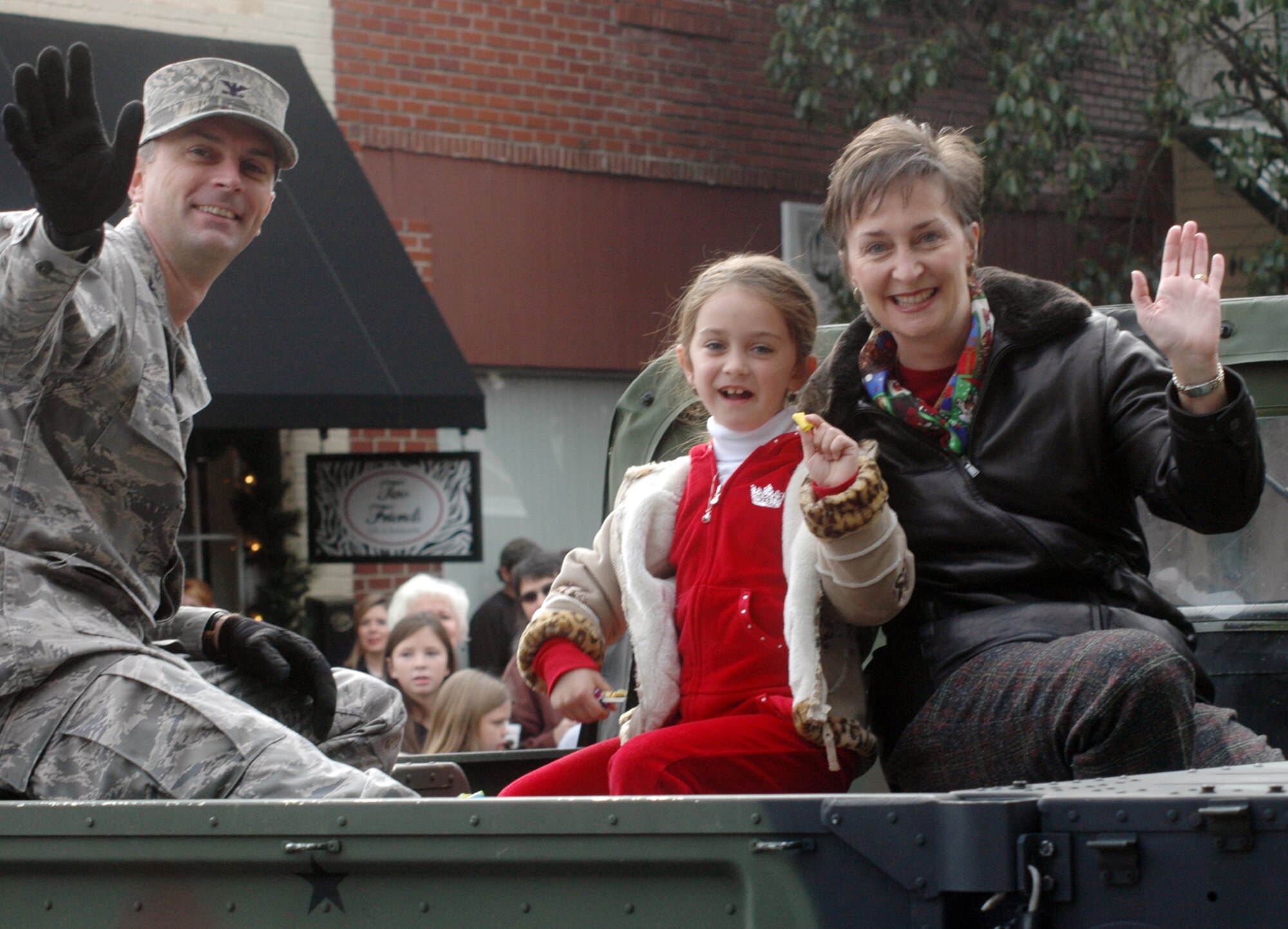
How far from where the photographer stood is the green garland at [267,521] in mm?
9984

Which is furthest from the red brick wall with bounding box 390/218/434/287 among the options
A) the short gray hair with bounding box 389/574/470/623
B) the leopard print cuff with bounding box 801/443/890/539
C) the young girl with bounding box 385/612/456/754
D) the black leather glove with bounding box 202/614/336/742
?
the leopard print cuff with bounding box 801/443/890/539

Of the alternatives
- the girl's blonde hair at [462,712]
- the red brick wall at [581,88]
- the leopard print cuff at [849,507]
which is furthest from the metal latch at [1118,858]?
the red brick wall at [581,88]

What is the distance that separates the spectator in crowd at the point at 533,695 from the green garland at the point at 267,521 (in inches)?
90.4

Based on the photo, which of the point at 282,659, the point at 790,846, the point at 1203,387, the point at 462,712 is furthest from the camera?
the point at 462,712

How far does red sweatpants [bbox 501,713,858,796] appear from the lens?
2.81m

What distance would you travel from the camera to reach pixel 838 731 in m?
2.87

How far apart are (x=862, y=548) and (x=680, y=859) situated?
77cm

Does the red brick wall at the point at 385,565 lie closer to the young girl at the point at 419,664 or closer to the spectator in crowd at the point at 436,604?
the spectator in crowd at the point at 436,604

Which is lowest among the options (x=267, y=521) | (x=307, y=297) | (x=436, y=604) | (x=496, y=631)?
(x=496, y=631)

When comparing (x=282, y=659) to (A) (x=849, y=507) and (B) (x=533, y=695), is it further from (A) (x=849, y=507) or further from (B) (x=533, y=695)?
(B) (x=533, y=695)

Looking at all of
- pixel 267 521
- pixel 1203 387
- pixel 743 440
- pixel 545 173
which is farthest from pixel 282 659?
pixel 545 173

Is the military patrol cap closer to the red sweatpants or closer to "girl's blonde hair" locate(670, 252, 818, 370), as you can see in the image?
"girl's blonde hair" locate(670, 252, 818, 370)

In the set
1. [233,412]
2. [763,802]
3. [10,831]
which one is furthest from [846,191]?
[233,412]

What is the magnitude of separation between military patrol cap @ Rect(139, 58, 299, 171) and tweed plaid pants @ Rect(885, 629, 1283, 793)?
179cm
